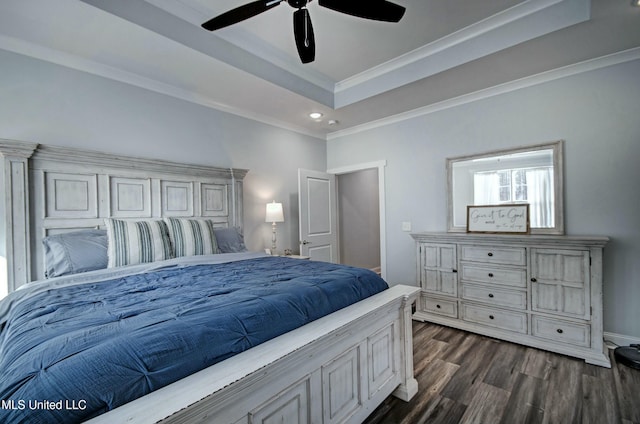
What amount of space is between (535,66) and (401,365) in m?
2.94

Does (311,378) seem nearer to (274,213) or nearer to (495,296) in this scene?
(495,296)

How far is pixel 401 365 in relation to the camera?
6.36 feet

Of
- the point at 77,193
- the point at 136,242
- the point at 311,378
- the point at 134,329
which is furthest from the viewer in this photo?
the point at 77,193

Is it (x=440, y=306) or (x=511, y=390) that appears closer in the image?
(x=511, y=390)

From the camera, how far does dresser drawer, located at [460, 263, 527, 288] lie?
2.68 meters

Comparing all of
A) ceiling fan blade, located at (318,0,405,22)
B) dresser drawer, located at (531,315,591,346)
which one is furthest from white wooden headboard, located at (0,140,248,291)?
dresser drawer, located at (531,315,591,346)

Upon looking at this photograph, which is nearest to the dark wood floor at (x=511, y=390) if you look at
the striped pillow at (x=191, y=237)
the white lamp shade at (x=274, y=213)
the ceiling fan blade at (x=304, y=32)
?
the striped pillow at (x=191, y=237)

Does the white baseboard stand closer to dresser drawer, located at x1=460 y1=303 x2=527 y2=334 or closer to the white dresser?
the white dresser

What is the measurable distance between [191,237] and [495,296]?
3025 millimetres

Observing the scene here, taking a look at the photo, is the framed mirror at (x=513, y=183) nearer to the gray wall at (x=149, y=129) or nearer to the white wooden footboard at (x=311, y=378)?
the white wooden footboard at (x=311, y=378)

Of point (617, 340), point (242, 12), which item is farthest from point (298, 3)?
point (617, 340)

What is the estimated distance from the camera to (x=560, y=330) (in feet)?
8.12

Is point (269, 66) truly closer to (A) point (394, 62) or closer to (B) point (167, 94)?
(B) point (167, 94)

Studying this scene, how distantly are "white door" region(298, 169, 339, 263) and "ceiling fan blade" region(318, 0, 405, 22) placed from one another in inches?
97.0
